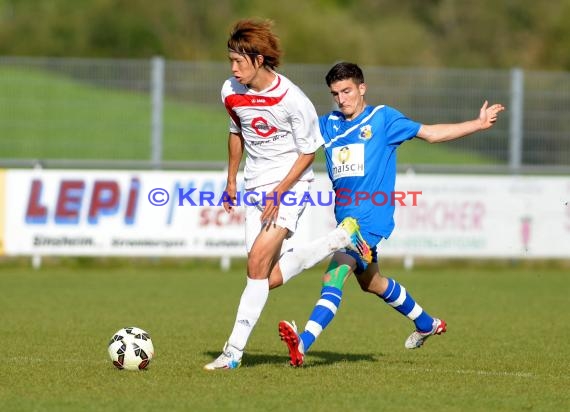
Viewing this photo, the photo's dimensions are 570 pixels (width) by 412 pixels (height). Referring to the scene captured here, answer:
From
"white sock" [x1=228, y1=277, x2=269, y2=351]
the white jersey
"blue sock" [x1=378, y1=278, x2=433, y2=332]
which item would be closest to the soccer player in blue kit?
"blue sock" [x1=378, y1=278, x2=433, y2=332]

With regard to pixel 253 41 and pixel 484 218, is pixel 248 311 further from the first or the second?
pixel 484 218

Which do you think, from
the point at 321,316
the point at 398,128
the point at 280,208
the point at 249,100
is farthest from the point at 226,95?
the point at 321,316

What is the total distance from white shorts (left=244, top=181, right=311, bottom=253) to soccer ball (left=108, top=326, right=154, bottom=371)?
3.24 ft

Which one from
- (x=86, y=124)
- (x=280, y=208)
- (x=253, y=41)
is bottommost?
(x=280, y=208)

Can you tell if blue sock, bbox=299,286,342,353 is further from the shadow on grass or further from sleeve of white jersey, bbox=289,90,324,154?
sleeve of white jersey, bbox=289,90,324,154

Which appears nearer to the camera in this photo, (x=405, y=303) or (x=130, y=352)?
(x=130, y=352)

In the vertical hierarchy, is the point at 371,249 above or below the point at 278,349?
above

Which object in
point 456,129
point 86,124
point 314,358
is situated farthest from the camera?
point 86,124

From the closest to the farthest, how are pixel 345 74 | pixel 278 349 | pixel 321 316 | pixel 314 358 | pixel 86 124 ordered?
pixel 321 316, pixel 345 74, pixel 314 358, pixel 278 349, pixel 86 124

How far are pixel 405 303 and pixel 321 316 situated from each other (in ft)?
2.96

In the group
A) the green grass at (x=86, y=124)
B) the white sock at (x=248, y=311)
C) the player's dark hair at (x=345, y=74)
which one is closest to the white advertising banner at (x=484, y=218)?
the green grass at (x=86, y=124)

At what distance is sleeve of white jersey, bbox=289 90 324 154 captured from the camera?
7719 mm

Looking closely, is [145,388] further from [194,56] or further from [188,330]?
[194,56]

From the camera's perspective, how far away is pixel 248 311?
7789mm
